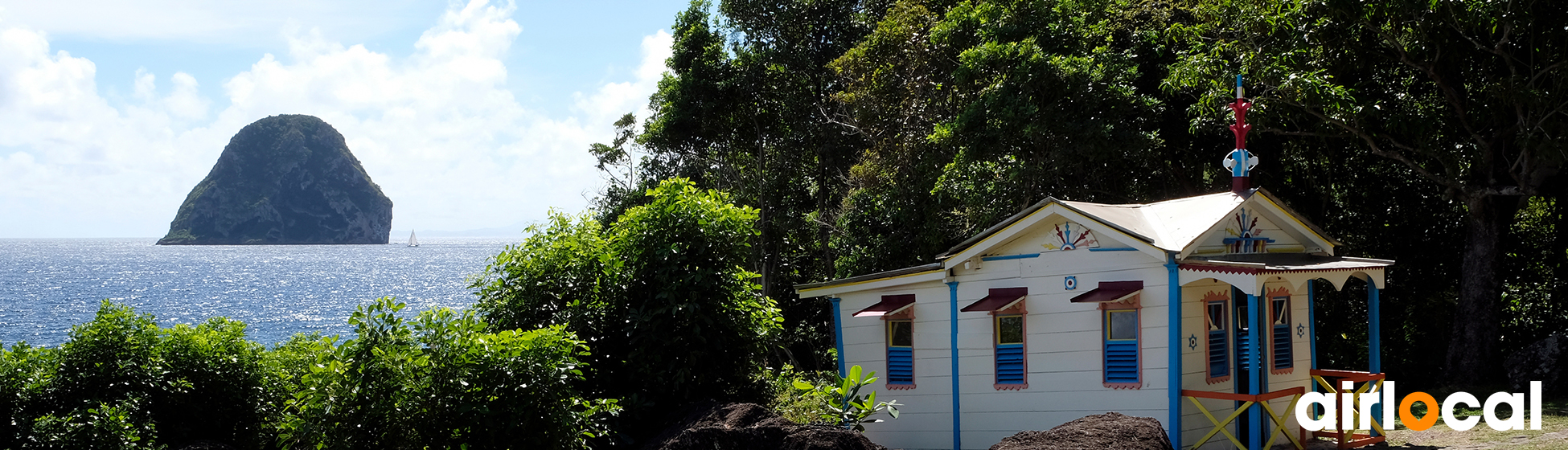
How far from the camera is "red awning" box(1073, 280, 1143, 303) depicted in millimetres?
11117

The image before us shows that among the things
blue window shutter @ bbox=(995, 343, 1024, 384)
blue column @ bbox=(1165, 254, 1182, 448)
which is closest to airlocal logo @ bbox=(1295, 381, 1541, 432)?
blue column @ bbox=(1165, 254, 1182, 448)

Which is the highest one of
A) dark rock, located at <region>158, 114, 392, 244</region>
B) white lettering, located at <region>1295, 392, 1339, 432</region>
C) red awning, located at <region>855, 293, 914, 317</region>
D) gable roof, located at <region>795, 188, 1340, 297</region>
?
dark rock, located at <region>158, 114, 392, 244</region>

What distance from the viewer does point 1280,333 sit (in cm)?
1216

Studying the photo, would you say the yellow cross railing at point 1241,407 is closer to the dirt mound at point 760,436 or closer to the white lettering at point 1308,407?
the white lettering at point 1308,407

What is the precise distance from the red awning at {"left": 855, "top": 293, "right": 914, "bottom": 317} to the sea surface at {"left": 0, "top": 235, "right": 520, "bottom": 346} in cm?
2383

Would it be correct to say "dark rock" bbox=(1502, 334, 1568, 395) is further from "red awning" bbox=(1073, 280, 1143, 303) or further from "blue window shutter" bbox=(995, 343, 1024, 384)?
"blue window shutter" bbox=(995, 343, 1024, 384)

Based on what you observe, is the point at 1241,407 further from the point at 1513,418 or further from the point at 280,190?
the point at 280,190

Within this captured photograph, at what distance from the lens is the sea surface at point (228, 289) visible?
63.8 metres

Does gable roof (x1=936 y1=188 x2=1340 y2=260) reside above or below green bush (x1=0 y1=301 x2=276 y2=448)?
above

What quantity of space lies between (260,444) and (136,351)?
5.15ft

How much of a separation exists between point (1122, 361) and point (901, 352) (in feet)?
9.76

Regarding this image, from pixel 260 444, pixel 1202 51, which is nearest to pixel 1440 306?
pixel 1202 51

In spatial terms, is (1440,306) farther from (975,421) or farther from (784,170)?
(784,170)

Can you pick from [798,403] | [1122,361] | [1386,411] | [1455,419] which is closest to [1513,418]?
[1455,419]
